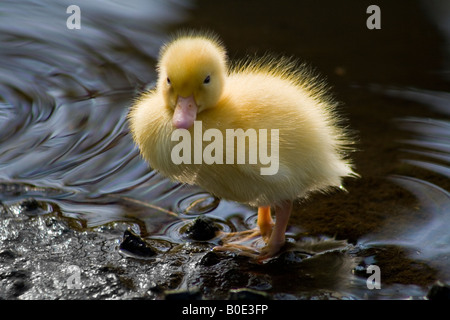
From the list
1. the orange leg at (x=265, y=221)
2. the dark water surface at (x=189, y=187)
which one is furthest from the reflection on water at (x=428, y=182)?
the orange leg at (x=265, y=221)

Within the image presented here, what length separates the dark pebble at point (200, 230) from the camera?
2.90m

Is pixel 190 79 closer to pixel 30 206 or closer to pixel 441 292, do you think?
pixel 30 206

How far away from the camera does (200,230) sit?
9.54 feet

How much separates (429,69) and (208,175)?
2549 mm

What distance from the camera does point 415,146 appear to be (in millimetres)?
3555

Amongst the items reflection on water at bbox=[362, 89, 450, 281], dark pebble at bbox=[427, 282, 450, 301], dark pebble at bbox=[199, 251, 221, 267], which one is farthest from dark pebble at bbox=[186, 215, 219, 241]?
dark pebble at bbox=[427, 282, 450, 301]

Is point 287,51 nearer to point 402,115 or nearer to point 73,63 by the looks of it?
point 402,115

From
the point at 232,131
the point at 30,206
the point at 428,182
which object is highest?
the point at 232,131

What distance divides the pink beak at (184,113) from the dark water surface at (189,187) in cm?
60

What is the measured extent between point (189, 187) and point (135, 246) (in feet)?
2.27

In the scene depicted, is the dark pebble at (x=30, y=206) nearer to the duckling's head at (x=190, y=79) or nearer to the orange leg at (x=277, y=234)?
the duckling's head at (x=190, y=79)

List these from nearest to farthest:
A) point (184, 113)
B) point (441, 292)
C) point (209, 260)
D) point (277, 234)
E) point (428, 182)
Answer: point (441, 292), point (184, 113), point (209, 260), point (277, 234), point (428, 182)

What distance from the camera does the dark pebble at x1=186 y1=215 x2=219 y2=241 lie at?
290cm

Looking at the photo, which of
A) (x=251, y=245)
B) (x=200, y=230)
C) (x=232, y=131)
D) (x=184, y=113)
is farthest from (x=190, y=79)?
(x=251, y=245)
